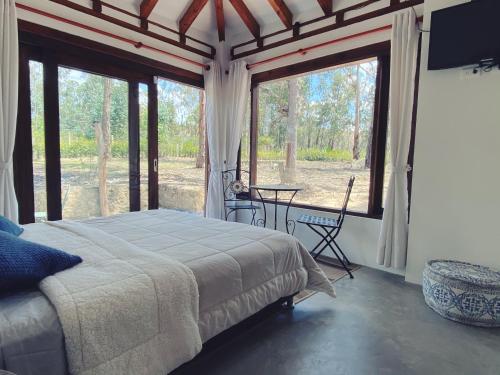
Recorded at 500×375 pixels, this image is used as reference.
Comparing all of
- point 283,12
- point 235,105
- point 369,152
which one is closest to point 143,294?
point 369,152

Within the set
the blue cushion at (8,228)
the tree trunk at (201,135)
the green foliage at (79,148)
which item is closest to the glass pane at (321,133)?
the tree trunk at (201,135)

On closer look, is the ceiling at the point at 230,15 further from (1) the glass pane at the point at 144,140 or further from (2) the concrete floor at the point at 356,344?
(2) the concrete floor at the point at 356,344

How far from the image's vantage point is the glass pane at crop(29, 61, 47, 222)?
2812 millimetres

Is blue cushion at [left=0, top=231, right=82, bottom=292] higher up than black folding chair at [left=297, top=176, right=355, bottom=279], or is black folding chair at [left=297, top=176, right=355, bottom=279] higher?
blue cushion at [left=0, top=231, right=82, bottom=292]

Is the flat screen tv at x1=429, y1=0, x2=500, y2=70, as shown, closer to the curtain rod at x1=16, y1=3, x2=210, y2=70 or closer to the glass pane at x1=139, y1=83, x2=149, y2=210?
the curtain rod at x1=16, y1=3, x2=210, y2=70

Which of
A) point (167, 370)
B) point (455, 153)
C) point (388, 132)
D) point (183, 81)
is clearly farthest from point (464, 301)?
point (183, 81)

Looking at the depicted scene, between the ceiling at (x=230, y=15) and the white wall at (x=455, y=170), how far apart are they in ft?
4.79

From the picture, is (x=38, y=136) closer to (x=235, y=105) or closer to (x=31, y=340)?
(x=235, y=105)

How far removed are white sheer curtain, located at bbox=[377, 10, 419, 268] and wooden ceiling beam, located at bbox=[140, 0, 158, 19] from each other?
102 inches

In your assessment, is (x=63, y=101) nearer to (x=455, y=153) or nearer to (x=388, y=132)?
(x=388, y=132)

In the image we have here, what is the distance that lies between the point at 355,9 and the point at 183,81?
2.28 meters

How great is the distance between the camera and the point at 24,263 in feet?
3.64

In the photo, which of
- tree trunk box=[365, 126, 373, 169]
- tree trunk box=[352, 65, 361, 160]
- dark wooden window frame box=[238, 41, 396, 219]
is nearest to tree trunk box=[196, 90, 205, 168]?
dark wooden window frame box=[238, 41, 396, 219]

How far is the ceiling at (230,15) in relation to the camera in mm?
3426
